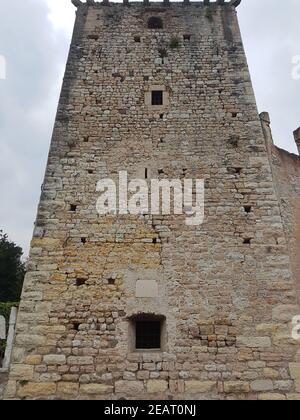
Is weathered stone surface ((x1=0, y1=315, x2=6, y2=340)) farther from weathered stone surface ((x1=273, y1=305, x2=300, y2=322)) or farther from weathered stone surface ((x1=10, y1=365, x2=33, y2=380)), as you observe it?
weathered stone surface ((x1=273, y1=305, x2=300, y2=322))

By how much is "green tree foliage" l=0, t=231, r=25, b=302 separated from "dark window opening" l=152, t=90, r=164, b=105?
16.5 meters

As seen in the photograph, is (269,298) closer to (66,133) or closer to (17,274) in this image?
(66,133)

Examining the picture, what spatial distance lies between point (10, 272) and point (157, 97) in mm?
17609

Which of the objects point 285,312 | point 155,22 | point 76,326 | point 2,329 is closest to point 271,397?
point 285,312

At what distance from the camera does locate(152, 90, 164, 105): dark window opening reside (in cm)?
886

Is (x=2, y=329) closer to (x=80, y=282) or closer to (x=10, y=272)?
(x=10, y=272)

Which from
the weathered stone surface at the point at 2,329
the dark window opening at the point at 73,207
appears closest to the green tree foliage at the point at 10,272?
the weathered stone surface at the point at 2,329

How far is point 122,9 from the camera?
10.4 m

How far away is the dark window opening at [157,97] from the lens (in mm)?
8859

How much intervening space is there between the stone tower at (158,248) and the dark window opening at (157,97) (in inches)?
1.3

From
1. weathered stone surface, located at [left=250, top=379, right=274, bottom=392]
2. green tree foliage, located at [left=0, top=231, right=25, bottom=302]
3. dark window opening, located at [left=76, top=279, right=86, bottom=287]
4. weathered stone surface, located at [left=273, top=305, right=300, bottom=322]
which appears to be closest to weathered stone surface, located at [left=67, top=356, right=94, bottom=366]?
dark window opening, located at [left=76, top=279, right=86, bottom=287]

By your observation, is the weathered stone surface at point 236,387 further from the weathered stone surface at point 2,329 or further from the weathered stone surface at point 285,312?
the weathered stone surface at point 2,329

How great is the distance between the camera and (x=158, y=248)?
23.8ft
